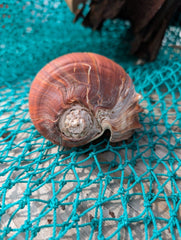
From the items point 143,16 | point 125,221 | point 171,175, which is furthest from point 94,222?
point 143,16

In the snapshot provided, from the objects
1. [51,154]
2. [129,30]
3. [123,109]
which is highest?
[129,30]

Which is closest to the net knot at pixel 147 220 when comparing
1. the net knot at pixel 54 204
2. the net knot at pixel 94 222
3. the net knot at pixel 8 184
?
the net knot at pixel 94 222

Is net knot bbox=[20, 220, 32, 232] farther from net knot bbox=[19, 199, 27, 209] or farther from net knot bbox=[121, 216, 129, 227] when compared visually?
net knot bbox=[121, 216, 129, 227]

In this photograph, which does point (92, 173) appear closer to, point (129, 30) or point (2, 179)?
point (2, 179)

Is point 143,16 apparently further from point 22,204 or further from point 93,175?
point 22,204

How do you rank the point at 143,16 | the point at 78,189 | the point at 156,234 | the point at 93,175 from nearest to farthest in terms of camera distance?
the point at 156,234
the point at 78,189
the point at 93,175
the point at 143,16

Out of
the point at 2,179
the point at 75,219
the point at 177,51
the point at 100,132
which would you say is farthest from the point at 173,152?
the point at 177,51
